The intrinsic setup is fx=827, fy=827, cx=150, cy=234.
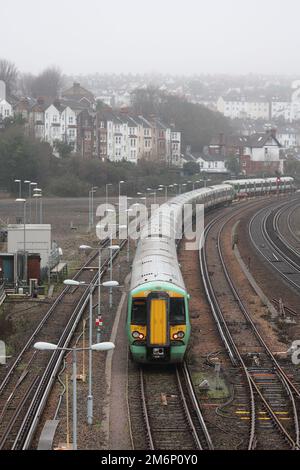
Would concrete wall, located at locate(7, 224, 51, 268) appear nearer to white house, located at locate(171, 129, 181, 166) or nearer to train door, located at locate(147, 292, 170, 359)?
train door, located at locate(147, 292, 170, 359)

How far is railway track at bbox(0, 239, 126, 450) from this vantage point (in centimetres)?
1709

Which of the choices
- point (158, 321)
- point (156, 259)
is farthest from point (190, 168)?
point (158, 321)

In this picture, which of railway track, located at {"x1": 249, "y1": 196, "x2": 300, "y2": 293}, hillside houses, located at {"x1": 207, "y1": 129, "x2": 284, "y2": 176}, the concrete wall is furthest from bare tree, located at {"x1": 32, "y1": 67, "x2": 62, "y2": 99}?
the concrete wall

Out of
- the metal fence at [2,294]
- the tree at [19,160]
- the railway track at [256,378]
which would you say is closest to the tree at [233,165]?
the tree at [19,160]

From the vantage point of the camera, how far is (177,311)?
21141mm

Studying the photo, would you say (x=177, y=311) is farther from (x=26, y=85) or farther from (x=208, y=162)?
(x=26, y=85)

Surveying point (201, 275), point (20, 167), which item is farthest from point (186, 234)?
point (20, 167)

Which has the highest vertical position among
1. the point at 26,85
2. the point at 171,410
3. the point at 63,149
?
the point at 26,85

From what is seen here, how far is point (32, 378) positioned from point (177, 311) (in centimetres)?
409

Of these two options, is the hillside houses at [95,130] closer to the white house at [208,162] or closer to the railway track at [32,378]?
the white house at [208,162]

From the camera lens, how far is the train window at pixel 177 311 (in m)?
21.0

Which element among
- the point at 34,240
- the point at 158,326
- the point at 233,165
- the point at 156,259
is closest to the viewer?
the point at 158,326

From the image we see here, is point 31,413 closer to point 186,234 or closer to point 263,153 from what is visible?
point 186,234
